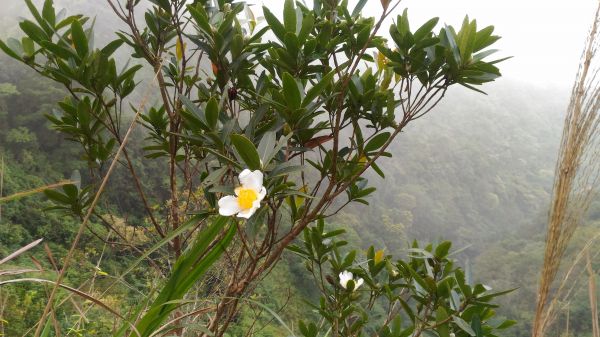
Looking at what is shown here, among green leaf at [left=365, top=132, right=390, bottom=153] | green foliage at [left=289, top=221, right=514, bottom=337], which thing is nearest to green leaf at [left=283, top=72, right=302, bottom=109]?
green leaf at [left=365, top=132, right=390, bottom=153]

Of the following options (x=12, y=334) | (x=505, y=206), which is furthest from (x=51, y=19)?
(x=505, y=206)

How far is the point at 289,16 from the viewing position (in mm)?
648

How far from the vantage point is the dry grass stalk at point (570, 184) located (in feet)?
2.36

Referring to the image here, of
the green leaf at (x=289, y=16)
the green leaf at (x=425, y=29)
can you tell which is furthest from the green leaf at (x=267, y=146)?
the green leaf at (x=425, y=29)

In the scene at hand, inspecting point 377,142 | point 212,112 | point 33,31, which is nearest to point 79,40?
point 33,31

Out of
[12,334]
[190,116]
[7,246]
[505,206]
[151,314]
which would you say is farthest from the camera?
[505,206]

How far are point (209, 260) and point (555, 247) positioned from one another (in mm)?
560

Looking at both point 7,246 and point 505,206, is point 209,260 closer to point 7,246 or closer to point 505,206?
point 7,246

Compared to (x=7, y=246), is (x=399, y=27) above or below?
above

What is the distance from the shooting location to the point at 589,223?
43.7 feet

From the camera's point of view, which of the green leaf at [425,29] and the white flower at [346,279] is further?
the white flower at [346,279]

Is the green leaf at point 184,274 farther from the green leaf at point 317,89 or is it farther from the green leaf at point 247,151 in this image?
the green leaf at point 317,89

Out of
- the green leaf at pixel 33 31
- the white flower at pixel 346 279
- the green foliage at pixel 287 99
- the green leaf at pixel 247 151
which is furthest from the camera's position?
the white flower at pixel 346 279

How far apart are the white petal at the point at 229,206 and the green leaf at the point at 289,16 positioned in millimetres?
300
